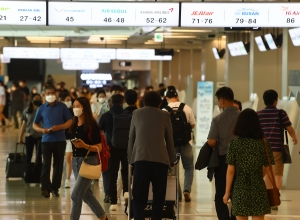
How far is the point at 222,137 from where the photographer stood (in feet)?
25.1

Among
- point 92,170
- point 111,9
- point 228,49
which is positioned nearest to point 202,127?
point 228,49

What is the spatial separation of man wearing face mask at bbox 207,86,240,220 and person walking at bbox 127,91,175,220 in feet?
1.72

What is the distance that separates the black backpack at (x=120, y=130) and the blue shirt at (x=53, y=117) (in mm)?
1321

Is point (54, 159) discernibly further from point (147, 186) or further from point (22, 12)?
point (147, 186)

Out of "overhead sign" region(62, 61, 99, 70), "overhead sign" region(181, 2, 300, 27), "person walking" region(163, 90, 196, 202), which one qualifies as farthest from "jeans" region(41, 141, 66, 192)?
"overhead sign" region(62, 61, 99, 70)

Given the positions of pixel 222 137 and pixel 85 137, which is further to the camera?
pixel 85 137

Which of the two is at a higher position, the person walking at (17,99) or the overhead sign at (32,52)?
the overhead sign at (32,52)

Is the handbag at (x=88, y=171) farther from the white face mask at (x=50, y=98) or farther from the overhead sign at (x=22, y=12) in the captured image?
the overhead sign at (x=22, y=12)

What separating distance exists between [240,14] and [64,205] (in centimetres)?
440

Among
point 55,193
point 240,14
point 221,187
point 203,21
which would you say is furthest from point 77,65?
point 221,187

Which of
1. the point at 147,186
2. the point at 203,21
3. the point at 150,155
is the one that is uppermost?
the point at 203,21

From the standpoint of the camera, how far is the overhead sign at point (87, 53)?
2781 cm

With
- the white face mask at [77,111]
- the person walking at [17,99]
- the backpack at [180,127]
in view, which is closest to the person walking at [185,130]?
the backpack at [180,127]

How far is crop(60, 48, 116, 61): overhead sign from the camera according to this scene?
27.8m
